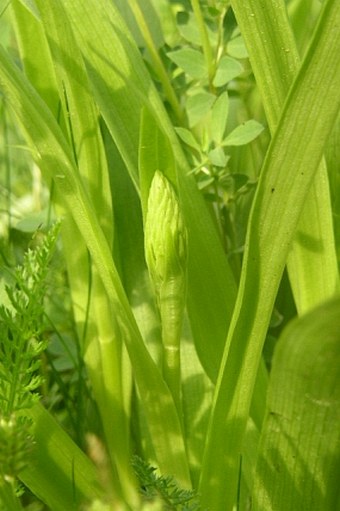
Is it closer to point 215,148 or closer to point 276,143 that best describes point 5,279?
point 215,148

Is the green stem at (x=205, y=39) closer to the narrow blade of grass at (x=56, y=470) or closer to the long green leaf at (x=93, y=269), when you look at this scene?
the long green leaf at (x=93, y=269)

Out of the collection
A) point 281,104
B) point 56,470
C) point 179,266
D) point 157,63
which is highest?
point 157,63

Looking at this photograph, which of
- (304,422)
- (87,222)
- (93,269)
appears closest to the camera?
(304,422)

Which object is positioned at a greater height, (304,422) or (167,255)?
(167,255)

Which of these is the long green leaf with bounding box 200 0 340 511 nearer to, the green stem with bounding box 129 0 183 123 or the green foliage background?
the green foliage background

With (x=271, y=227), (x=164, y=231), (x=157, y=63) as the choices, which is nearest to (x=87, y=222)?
(x=164, y=231)

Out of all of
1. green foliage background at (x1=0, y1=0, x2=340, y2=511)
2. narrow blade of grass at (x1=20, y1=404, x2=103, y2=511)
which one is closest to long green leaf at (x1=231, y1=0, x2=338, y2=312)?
green foliage background at (x1=0, y1=0, x2=340, y2=511)

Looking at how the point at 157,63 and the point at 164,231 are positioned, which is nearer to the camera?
the point at 164,231

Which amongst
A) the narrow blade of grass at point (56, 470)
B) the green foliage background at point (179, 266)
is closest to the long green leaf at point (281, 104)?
the green foliage background at point (179, 266)

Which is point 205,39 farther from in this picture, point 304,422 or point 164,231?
point 304,422

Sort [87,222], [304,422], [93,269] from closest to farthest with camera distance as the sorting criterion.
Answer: [304,422] → [87,222] → [93,269]
